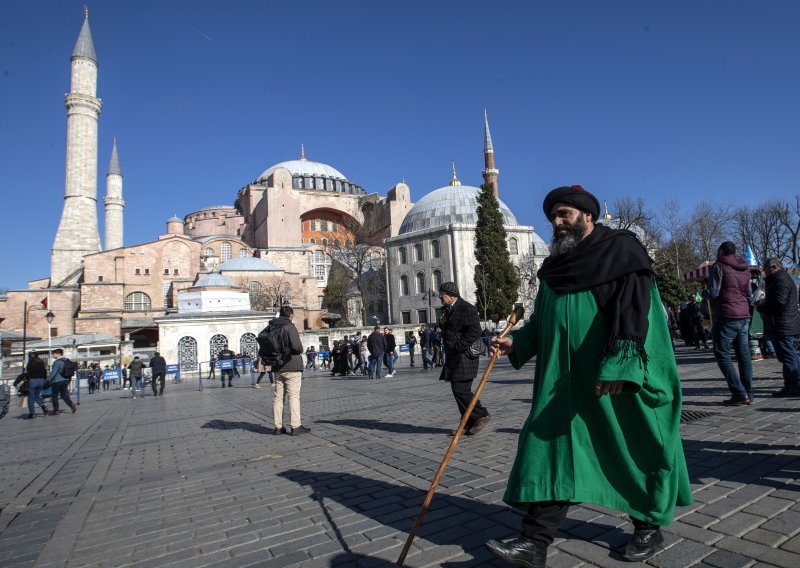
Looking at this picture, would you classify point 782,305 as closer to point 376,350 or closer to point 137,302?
point 376,350

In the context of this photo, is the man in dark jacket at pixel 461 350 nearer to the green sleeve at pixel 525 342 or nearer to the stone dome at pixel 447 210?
the green sleeve at pixel 525 342

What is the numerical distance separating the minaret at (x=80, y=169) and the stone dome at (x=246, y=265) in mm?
13978

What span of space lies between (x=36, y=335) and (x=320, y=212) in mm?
32383

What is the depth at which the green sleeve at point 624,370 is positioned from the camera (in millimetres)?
2199

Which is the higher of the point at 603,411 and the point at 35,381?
the point at 603,411

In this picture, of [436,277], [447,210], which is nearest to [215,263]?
[436,277]

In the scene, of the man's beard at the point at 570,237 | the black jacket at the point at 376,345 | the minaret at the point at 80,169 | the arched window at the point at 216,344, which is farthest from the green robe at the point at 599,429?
the minaret at the point at 80,169

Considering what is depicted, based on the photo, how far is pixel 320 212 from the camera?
66.0 m

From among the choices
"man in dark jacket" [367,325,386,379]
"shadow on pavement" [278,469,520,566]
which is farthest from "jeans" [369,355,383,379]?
"shadow on pavement" [278,469,520,566]

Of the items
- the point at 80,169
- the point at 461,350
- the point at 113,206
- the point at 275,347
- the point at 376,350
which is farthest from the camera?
the point at 113,206

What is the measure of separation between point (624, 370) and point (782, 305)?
17.3 ft

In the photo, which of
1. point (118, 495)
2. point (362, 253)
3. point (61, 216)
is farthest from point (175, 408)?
point (61, 216)

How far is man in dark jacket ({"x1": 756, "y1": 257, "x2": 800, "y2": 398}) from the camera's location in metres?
6.09

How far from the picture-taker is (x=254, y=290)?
48406 mm
